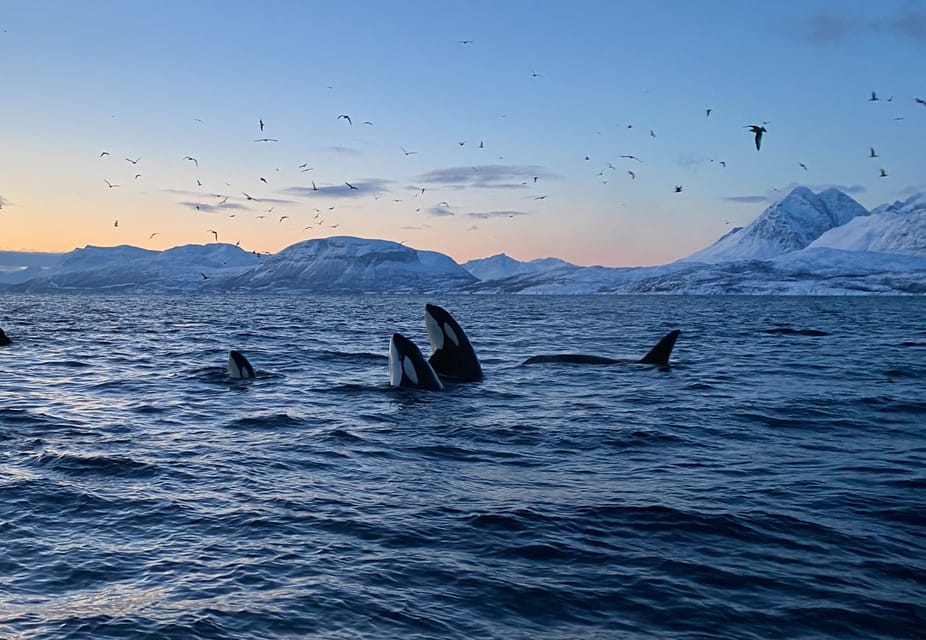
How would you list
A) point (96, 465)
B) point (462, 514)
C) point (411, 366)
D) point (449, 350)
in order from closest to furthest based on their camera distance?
point (462, 514)
point (96, 465)
point (411, 366)
point (449, 350)

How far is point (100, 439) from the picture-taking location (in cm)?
1277

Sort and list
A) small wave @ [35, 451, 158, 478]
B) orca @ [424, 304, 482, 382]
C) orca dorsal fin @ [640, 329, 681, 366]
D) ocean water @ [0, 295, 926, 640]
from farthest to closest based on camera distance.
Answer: orca dorsal fin @ [640, 329, 681, 366], orca @ [424, 304, 482, 382], small wave @ [35, 451, 158, 478], ocean water @ [0, 295, 926, 640]

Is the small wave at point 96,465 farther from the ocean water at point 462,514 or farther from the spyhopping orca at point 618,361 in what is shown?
the spyhopping orca at point 618,361

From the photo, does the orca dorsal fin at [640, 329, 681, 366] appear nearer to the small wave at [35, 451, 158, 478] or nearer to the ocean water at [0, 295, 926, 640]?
the ocean water at [0, 295, 926, 640]

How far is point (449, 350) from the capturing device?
1927 cm

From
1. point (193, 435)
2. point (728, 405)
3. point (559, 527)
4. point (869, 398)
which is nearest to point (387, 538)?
point (559, 527)

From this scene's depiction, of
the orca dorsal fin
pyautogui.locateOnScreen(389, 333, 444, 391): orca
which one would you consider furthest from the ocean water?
the orca dorsal fin

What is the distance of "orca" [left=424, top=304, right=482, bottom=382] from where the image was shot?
59.8 feet

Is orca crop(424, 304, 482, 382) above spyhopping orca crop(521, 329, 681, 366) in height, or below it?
above

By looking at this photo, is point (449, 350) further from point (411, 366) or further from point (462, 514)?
point (462, 514)

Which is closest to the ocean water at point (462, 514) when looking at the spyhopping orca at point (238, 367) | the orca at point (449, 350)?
the orca at point (449, 350)

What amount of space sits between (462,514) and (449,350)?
1062cm

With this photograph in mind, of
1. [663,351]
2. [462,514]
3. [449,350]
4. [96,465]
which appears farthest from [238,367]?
[462,514]

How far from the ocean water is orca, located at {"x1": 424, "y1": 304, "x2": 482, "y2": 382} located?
1.09 meters
